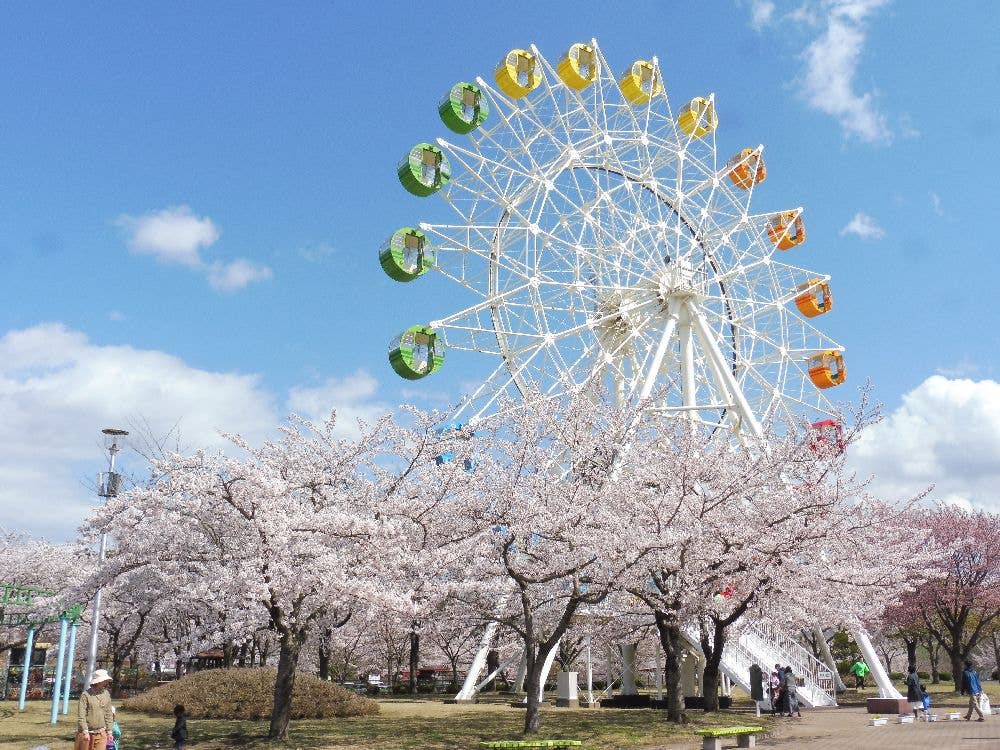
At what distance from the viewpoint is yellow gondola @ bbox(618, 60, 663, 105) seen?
29.6 meters

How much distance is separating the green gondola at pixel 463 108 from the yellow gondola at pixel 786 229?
40.2 ft

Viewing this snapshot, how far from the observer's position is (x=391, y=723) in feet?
65.1

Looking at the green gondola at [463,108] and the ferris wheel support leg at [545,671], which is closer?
the ferris wheel support leg at [545,671]

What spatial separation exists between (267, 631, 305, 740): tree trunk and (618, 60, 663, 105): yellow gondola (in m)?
22.2

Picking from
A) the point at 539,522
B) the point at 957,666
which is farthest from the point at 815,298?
the point at 539,522

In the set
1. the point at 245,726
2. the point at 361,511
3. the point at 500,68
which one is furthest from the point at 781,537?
the point at 500,68

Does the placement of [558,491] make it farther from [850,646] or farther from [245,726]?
[850,646]

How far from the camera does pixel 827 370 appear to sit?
1312 inches

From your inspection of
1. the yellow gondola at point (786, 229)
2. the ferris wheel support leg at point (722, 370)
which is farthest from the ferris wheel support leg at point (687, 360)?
the yellow gondola at point (786, 229)

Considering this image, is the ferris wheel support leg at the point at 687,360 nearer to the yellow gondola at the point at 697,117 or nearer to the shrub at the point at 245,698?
the yellow gondola at the point at 697,117

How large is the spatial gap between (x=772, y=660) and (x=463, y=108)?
19802mm

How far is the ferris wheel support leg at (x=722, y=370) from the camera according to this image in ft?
90.6

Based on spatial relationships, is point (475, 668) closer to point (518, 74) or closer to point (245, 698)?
point (245, 698)

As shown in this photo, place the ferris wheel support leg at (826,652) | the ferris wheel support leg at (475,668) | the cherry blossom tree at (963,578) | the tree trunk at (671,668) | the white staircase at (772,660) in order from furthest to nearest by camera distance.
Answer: the cherry blossom tree at (963,578)
the ferris wheel support leg at (826,652)
the white staircase at (772,660)
the ferris wheel support leg at (475,668)
the tree trunk at (671,668)
